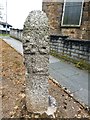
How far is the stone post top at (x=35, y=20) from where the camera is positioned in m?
3.32

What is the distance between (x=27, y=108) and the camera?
3818 millimetres

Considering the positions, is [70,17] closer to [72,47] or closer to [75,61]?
[72,47]

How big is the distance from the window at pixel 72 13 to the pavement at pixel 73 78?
2.73 metres

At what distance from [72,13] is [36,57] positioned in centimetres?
710

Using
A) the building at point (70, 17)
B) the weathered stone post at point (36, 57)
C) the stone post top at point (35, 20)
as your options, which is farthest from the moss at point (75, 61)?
the stone post top at point (35, 20)

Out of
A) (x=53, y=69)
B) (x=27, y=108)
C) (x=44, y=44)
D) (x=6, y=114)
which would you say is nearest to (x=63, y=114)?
(x=27, y=108)

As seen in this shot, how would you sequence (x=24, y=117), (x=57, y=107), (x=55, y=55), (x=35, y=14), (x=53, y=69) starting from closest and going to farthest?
(x=35, y=14)
(x=24, y=117)
(x=57, y=107)
(x=53, y=69)
(x=55, y=55)

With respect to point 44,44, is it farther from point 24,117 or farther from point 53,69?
point 53,69

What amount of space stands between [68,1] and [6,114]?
25.8ft

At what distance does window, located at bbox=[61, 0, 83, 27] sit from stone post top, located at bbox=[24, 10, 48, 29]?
645 cm

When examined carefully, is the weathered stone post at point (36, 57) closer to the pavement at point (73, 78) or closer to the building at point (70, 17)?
the pavement at point (73, 78)

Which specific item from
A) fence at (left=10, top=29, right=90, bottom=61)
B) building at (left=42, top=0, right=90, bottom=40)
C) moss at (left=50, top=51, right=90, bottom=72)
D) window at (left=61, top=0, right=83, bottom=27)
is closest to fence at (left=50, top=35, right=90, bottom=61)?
fence at (left=10, top=29, right=90, bottom=61)

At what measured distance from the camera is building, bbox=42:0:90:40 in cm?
913

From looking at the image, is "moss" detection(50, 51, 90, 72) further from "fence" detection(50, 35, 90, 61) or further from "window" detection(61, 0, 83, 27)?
"window" detection(61, 0, 83, 27)
